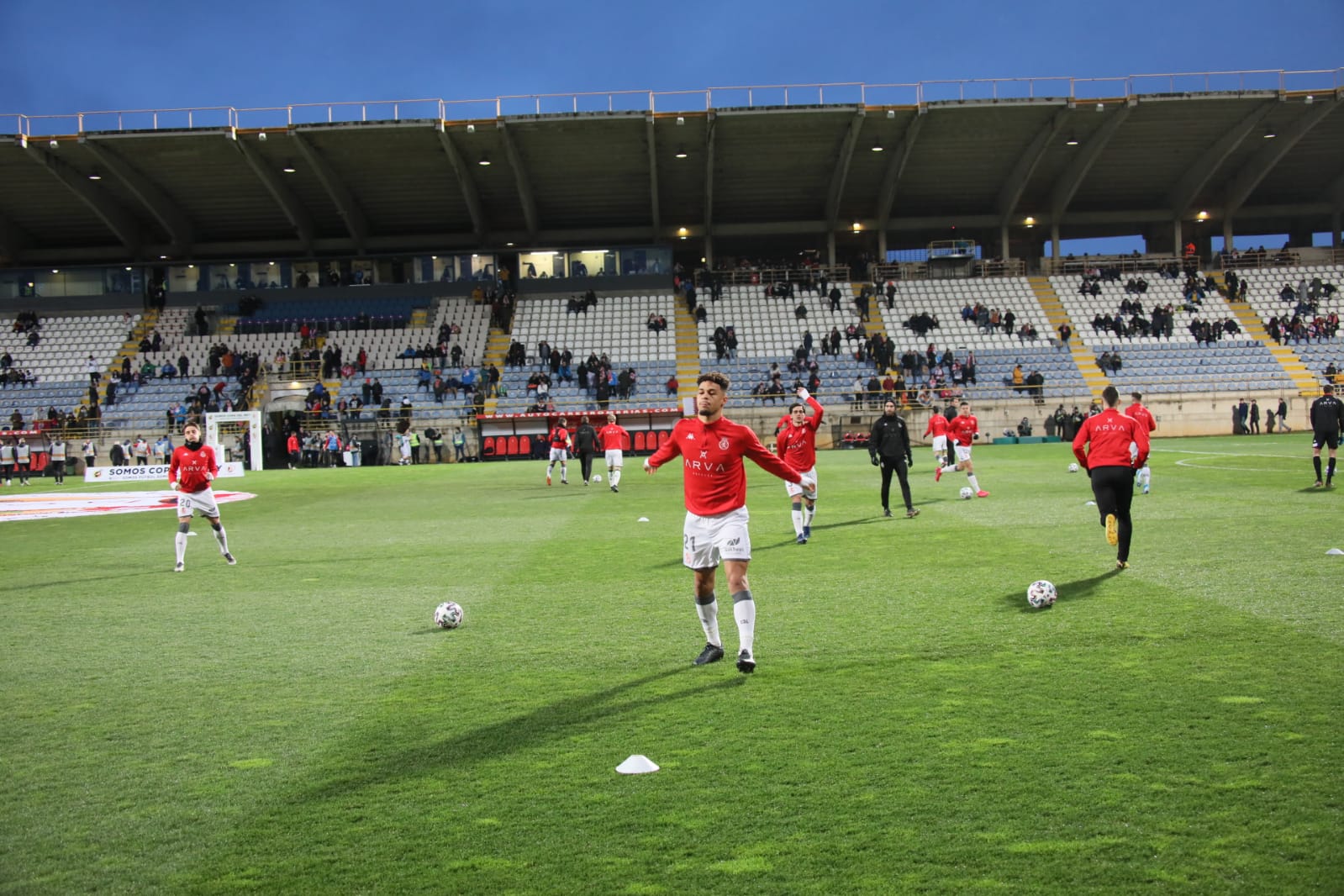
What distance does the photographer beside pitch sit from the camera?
454 inches

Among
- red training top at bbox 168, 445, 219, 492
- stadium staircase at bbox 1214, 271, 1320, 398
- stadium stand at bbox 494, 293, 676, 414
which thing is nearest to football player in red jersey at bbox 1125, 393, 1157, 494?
red training top at bbox 168, 445, 219, 492

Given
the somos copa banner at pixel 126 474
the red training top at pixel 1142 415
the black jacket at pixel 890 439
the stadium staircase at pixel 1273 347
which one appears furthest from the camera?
the stadium staircase at pixel 1273 347

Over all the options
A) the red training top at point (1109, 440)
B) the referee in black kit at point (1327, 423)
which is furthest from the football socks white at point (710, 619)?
the referee in black kit at point (1327, 423)

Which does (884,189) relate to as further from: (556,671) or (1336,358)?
(556,671)

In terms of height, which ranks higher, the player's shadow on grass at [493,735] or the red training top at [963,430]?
the red training top at [963,430]

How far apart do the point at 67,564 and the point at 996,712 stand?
14.1 m

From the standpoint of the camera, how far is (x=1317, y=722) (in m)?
6.00

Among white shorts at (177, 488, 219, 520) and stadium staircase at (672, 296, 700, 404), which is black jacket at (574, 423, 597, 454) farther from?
stadium staircase at (672, 296, 700, 404)

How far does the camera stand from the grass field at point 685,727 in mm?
4500

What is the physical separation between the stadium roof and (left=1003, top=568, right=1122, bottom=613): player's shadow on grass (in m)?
39.2

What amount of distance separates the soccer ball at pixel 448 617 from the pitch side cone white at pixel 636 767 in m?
4.45

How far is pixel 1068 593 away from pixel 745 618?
4.36 m

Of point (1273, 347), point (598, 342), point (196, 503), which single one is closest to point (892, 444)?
point (196, 503)

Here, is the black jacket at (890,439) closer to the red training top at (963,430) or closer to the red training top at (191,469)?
the red training top at (963,430)
